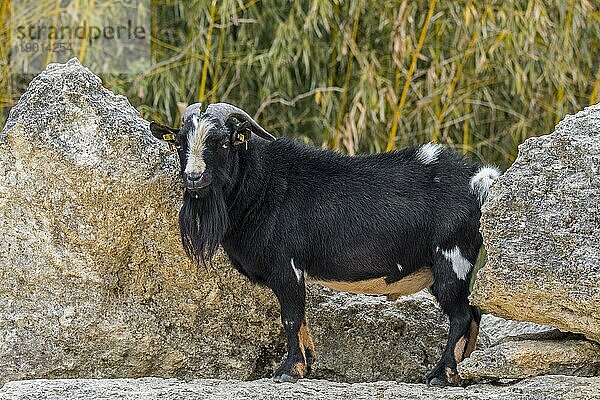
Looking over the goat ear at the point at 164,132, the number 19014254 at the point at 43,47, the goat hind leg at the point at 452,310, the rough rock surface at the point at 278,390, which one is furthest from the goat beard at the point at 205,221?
the number 19014254 at the point at 43,47

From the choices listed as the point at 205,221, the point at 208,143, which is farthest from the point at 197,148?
the point at 205,221

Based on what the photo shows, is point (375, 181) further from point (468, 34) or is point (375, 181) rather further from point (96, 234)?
point (468, 34)

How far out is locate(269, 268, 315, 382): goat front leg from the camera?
14.6 feet

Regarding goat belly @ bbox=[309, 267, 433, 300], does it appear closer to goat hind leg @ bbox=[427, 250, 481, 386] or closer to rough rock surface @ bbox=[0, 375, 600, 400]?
goat hind leg @ bbox=[427, 250, 481, 386]

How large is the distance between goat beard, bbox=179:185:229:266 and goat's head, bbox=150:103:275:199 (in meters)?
0.07

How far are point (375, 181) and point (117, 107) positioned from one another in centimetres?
119

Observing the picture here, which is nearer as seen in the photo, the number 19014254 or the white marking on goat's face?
the white marking on goat's face

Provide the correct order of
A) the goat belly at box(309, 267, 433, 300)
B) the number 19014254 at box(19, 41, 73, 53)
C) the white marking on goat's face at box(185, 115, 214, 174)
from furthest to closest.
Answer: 1. the number 19014254 at box(19, 41, 73, 53)
2. the goat belly at box(309, 267, 433, 300)
3. the white marking on goat's face at box(185, 115, 214, 174)

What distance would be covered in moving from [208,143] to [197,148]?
0.05 metres

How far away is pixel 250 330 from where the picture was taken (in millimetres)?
4938

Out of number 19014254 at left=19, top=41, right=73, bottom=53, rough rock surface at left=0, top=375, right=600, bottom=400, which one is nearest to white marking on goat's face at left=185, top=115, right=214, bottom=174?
rough rock surface at left=0, top=375, right=600, bottom=400

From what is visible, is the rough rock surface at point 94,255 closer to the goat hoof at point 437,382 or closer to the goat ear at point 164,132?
the goat ear at point 164,132

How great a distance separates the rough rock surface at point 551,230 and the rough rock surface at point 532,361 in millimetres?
172

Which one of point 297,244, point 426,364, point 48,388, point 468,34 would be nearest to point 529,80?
point 468,34
